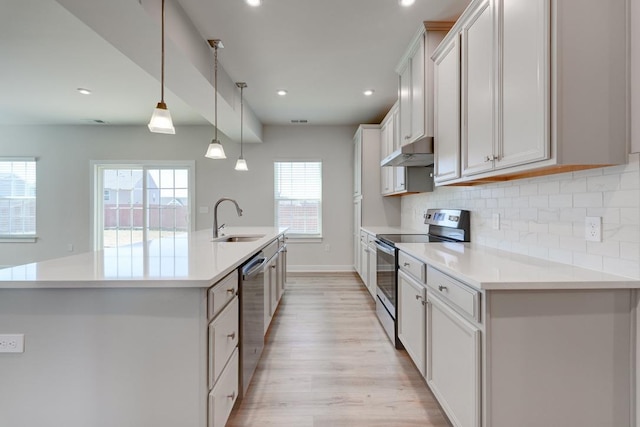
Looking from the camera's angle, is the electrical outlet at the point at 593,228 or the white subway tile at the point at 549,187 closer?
the electrical outlet at the point at 593,228

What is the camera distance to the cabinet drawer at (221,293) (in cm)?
128

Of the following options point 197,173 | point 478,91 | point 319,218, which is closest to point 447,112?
point 478,91

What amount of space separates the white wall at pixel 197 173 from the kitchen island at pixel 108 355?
13.8 ft

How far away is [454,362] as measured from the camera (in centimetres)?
143

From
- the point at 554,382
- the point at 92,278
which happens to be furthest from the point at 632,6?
the point at 92,278

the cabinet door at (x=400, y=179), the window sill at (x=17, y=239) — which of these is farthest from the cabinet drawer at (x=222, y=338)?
the window sill at (x=17, y=239)

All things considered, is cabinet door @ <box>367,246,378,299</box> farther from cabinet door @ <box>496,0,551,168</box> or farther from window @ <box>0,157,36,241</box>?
window @ <box>0,157,36,241</box>

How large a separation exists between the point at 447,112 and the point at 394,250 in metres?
1.12

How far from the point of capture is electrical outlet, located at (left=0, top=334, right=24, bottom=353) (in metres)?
1.19

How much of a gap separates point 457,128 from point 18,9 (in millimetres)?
3236

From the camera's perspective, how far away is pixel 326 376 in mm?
2111

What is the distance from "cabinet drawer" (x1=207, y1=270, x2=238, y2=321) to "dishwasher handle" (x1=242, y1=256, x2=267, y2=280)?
0.11m

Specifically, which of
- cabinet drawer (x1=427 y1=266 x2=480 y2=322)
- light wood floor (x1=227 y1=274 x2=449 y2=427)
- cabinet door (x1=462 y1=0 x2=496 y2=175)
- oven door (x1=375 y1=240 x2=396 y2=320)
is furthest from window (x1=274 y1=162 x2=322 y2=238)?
cabinet drawer (x1=427 y1=266 x2=480 y2=322)

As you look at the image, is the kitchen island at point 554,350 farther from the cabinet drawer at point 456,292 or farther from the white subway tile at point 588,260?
the white subway tile at point 588,260
